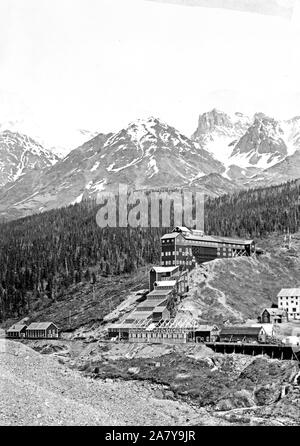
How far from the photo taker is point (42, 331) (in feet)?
560

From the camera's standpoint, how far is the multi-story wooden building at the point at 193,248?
185500mm

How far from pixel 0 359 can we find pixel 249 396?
111ft

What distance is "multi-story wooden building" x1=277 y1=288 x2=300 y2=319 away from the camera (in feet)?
520

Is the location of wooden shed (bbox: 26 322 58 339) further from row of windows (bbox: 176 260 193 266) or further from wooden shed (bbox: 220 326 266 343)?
wooden shed (bbox: 220 326 266 343)

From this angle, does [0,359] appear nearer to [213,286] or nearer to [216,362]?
[216,362]

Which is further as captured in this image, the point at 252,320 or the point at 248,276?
the point at 248,276

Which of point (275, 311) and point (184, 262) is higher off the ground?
point (184, 262)

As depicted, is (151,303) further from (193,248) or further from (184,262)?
(193,248)

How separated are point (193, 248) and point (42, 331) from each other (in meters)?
41.2

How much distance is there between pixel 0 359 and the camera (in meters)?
98.6

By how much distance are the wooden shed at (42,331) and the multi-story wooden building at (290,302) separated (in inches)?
1865

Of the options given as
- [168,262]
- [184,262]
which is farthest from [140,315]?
[184,262]
